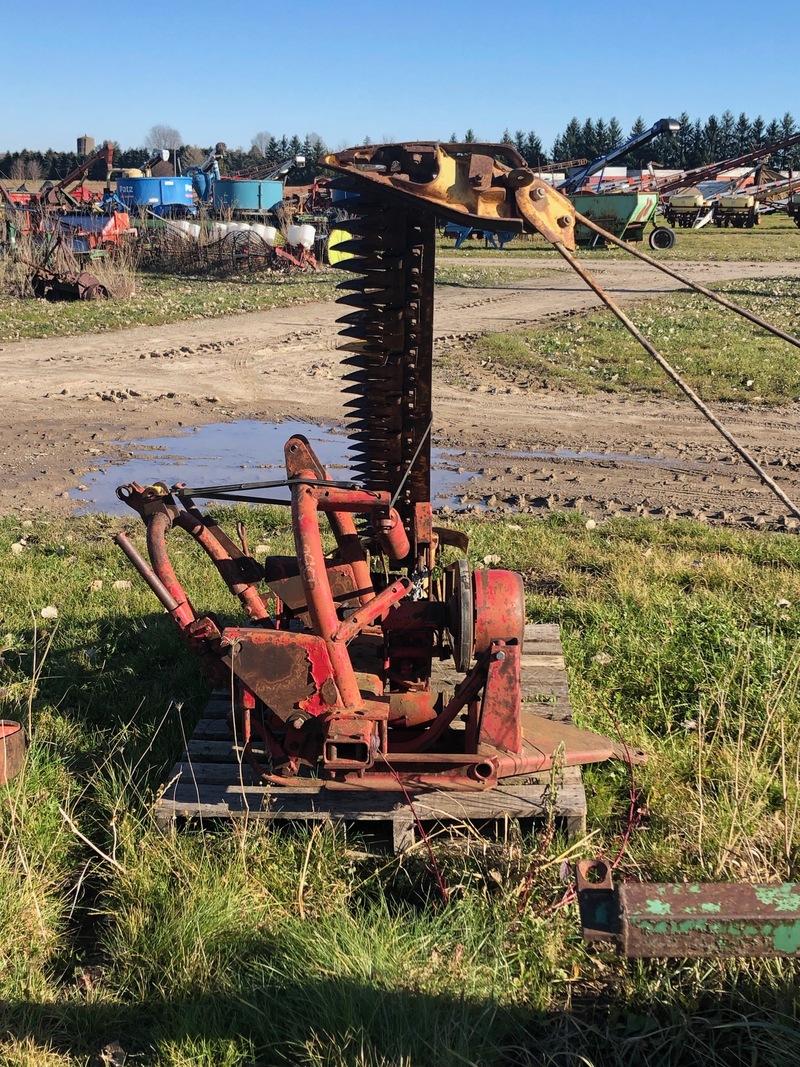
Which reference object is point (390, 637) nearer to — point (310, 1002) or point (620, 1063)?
point (310, 1002)

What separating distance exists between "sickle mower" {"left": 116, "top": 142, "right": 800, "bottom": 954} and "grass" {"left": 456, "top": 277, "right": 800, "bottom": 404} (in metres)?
7.83

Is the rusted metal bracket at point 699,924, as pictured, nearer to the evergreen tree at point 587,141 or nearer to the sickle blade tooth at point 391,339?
the sickle blade tooth at point 391,339

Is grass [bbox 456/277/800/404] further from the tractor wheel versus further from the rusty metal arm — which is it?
the tractor wheel

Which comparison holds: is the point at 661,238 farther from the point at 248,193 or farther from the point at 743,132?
the point at 743,132

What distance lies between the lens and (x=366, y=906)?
3.13m

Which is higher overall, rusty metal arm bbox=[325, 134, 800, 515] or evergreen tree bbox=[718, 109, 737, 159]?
evergreen tree bbox=[718, 109, 737, 159]

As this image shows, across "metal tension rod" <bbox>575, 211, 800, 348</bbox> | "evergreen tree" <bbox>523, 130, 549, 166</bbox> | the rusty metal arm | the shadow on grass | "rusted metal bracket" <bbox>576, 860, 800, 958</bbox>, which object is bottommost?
the shadow on grass

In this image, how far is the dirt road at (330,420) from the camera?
26.0 feet

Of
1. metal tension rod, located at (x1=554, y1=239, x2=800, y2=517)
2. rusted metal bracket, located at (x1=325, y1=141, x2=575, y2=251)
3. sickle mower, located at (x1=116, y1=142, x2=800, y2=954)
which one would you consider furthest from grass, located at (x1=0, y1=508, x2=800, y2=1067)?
rusted metal bracket, located at (x1=325, y1=141, x2=575, y2=251)

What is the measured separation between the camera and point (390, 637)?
3789 mm

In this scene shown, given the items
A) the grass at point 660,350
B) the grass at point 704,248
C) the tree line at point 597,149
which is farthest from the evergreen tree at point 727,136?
the grass at point 660,350

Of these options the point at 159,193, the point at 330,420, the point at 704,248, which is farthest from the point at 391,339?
the point at 159,193

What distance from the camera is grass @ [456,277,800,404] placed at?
11594 millimetres

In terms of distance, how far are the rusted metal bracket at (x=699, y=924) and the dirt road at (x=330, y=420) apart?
550 cm
